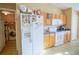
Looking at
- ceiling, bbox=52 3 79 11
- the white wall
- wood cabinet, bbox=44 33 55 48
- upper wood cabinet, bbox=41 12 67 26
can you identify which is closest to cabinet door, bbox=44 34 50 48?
wood cabinet, bbox=44 33 55 48

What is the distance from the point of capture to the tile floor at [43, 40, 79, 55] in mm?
2021

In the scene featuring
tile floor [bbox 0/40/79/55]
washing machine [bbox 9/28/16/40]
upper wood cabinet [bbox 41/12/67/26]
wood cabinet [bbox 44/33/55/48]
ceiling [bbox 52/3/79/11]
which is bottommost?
tile floor [bbox 0/40/79/55]

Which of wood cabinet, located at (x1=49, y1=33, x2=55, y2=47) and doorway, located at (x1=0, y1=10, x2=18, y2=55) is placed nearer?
doorway, located at (x1=0, y1=10, x2=18, y2=55)

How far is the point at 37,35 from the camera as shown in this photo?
6.76 ft

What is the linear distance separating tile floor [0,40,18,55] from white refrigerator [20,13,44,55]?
15 cm

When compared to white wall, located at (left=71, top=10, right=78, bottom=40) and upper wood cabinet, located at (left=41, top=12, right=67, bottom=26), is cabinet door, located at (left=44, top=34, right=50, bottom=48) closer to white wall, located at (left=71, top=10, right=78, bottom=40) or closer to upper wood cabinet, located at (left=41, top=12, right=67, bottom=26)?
upper wood cabinet, located at (left=41, top=12, right=67, bottom=26)

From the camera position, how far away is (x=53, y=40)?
2.05 metres

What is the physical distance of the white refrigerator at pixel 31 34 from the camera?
1.99m

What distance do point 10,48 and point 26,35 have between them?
0.33 m

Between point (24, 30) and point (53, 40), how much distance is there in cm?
51

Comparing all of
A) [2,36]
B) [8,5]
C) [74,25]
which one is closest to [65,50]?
[74,25]

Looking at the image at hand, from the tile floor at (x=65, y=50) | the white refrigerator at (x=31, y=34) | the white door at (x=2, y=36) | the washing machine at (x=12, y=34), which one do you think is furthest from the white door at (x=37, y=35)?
the white door at (x=2, y=36)

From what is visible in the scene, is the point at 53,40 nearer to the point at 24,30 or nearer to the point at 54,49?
the point at 54,49
